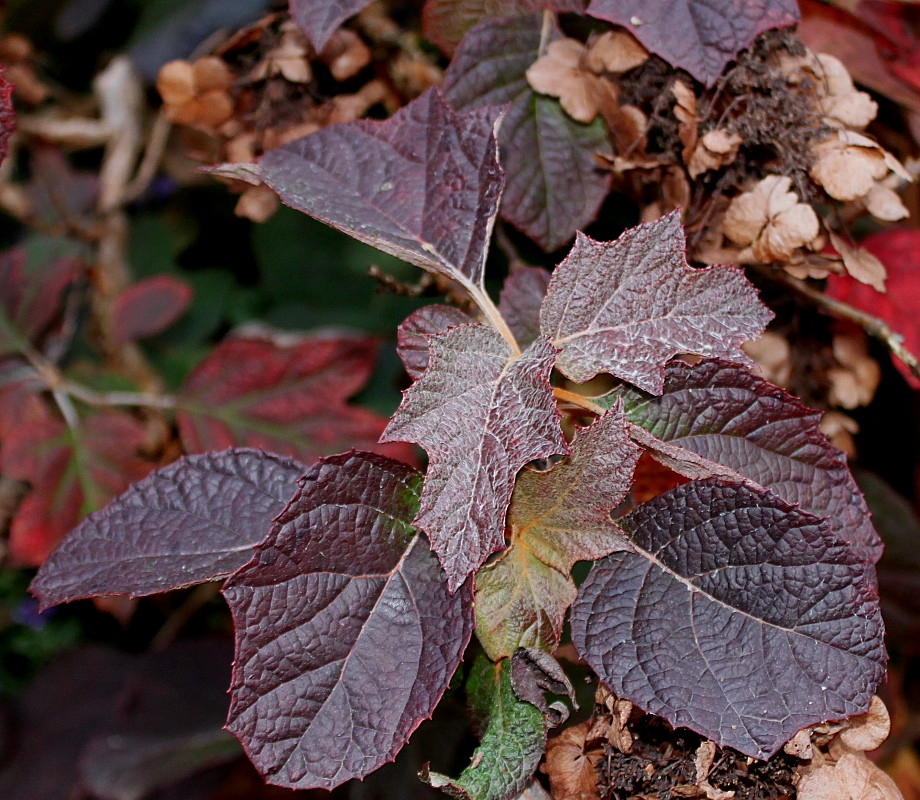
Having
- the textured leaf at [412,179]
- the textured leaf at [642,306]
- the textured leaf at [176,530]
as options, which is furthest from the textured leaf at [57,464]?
the textured leaf at [642,306]

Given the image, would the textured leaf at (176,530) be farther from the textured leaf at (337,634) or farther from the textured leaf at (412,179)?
the textured leaf at (412,179)

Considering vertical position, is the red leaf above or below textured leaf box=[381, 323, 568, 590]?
above

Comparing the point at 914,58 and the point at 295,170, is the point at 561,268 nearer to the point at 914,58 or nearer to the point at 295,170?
the point at 295,170

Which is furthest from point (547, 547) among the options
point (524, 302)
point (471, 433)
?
point (524, 302)

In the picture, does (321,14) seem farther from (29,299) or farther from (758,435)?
(29,299)

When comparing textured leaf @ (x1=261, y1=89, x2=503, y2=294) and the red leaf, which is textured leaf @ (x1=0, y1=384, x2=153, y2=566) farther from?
the red leaf

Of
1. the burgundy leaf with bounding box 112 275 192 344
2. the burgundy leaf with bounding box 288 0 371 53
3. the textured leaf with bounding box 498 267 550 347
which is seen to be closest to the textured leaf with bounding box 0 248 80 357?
the burgundy leaf with bounding box 112 275 192 344

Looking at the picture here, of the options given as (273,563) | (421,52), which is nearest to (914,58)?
(421,52)
